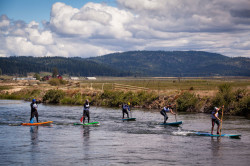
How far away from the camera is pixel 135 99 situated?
212 feet

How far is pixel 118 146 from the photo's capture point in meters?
25.9

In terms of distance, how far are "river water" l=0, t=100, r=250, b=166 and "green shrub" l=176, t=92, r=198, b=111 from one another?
17.8m

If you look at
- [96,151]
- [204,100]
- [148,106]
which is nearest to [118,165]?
[96,151]

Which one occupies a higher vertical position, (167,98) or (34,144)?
(167,98)

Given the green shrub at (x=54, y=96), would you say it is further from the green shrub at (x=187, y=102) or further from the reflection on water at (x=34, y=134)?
the reflection on water at (x=34, y=134)

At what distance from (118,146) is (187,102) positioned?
3222 centimetres

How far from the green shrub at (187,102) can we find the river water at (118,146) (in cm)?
1779

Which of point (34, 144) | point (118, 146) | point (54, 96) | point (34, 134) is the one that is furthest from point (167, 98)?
point (34, 144)

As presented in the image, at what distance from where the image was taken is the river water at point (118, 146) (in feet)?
69.7

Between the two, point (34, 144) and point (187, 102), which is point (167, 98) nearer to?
point (187, 102)

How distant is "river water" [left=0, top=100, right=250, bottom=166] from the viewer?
2125cm

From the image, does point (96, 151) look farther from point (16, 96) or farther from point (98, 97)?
point (16, 96)

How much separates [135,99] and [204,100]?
45.9ft

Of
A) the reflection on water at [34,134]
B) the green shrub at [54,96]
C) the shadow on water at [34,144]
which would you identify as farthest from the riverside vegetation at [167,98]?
the shadow on water at [34,144]
